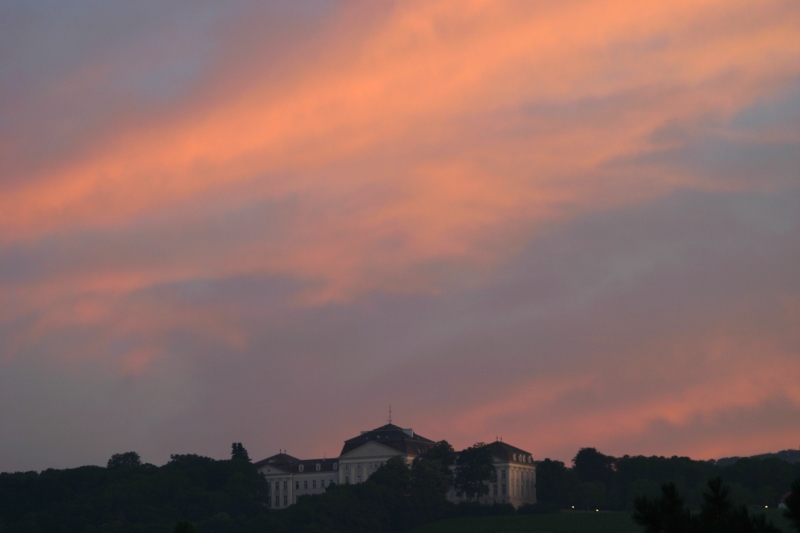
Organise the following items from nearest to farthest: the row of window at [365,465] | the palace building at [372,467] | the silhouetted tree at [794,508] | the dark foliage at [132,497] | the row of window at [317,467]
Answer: the silhouetted tree at [794,508], the dark foliage at [132,497], the palace building at [372,467], the row of window at [365,465], the row of window at [317,467]

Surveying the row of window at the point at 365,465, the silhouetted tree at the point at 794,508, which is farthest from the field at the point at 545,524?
the silhouetted tree at the point at 794,508

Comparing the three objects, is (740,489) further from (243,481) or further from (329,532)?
(243,481)

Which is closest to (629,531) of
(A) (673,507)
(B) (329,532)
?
(B) (329,532)

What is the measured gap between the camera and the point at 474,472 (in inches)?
6481

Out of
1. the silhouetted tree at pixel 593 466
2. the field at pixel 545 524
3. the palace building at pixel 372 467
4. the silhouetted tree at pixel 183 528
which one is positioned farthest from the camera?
the palace building at pixel 372 467

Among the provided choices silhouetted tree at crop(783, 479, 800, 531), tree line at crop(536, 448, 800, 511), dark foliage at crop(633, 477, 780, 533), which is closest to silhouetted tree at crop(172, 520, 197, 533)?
dark foliage at crop(633, 477, 780, 533)

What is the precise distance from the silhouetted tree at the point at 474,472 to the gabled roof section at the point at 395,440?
16.3 metres

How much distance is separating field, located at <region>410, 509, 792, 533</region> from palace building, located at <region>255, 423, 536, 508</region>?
20.2 meters

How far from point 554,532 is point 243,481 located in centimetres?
4807

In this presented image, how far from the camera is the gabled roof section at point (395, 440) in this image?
18446 cm

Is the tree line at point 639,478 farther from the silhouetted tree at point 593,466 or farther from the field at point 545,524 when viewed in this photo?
the field at point 545,524

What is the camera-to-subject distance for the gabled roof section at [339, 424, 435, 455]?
184 metres

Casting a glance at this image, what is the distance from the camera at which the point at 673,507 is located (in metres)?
32.4

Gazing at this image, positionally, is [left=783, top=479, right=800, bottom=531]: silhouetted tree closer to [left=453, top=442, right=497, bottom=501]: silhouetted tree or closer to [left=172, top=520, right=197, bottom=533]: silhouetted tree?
[left=172, top=520, right=197, bottom=533]: silhouetted tree
